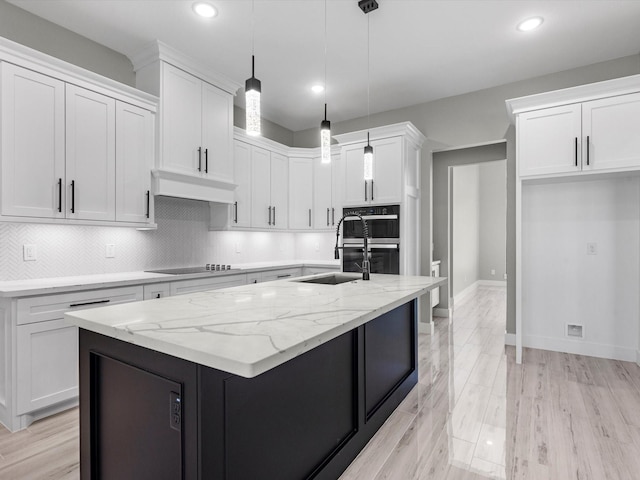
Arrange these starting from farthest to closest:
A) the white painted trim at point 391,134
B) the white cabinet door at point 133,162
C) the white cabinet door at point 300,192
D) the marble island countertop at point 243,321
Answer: the white cabinet door at point 300,192 < the white painted trim at point 391,134 < the white cabinet door at point 133,162 < the marble island countertop at point 243,321

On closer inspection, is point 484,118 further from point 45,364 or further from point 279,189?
point 45,364

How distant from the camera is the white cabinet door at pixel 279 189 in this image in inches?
186

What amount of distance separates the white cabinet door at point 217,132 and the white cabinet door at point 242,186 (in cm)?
25

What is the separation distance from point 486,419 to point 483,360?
48.6 inches

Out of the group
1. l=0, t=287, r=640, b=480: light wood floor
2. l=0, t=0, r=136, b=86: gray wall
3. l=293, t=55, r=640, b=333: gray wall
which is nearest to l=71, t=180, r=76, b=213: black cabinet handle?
l=0, t=0, r=136, b=86: gray wall

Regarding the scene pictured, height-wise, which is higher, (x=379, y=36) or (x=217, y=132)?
(x=379, y=36)

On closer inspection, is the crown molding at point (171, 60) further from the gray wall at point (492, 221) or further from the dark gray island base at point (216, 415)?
the gray wall at point (492, 221)

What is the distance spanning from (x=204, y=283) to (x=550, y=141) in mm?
3530

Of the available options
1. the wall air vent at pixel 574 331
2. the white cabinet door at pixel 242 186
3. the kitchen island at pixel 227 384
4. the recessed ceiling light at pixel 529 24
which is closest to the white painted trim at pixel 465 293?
the wall air vent at pixel 574 331

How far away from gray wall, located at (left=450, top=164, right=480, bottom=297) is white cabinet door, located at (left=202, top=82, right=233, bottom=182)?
127 inches

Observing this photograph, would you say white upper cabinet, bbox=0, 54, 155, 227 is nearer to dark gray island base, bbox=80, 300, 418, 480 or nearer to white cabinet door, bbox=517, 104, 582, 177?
dark gray island base, bbox=80, 300, 418, 480

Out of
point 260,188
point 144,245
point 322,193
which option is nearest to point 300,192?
point 322,193

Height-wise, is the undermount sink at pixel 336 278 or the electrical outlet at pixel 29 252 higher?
the electrical outlet at pixel 29 252

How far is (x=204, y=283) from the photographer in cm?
339
